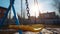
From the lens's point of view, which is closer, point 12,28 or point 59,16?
point 12,28

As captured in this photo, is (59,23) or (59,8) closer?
(59,23)

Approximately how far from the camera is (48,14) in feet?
62.4

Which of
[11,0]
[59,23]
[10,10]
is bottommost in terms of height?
[59,23]

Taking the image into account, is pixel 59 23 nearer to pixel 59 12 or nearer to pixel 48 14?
pixel 59 12

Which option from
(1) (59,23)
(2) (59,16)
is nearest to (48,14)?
(2) (59,16)

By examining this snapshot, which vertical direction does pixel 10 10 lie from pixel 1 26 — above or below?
above

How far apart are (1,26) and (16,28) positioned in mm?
718

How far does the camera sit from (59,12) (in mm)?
12242

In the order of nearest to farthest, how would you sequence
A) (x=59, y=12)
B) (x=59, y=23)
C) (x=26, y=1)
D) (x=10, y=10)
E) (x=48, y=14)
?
(x=26, y=1), (x=10, y=10), (x=59, y=23), (x=59, y=12), (x=48, y=14)

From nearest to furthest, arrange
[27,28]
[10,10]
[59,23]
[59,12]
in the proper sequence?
[27,28]
[10,10]
[59,23]
[59,12]

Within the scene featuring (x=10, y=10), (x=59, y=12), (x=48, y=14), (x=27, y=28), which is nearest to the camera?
(x=27, y=28)

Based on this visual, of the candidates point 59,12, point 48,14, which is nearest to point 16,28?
point 59,12

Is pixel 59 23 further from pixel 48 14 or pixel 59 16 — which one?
pixel 48 14

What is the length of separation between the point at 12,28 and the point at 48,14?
1624cm
